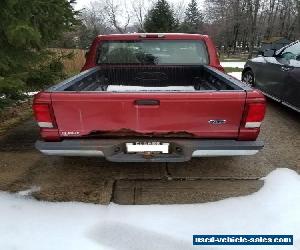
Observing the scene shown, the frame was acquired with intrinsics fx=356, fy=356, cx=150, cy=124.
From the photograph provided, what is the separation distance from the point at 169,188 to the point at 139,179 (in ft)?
1.37

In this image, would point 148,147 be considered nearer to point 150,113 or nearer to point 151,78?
point 150,113

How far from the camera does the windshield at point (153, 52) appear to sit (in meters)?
5.55

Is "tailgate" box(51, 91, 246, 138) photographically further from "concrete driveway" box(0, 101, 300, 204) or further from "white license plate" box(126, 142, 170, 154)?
"concrete driveway" box(0, 101, 300, 204)

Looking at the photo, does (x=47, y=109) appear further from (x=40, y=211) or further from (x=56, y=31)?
(x=56, y=31)

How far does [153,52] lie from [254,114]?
8.61ft

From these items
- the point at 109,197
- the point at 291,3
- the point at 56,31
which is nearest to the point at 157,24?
the point at 291,3

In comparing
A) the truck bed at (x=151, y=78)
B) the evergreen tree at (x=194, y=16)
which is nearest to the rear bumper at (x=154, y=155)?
the truck bed at (x=151, y=78)

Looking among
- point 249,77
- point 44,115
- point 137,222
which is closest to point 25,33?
point 44,115

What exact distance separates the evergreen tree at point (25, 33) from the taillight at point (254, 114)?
259cm

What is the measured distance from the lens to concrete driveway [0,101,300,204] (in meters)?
3.77

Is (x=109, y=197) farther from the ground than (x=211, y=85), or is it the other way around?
(x=211, y=85)

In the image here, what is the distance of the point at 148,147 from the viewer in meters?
3.50

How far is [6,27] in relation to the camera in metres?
4.43

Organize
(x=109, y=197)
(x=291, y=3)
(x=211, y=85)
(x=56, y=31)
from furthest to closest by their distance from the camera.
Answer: (x=291, y=3) < (x=56, y=31) < (x=211, y=85) < (x=109, y=197)
